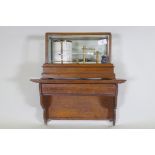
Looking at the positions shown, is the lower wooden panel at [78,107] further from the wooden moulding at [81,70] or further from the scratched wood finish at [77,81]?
the wooden moulding at [81,70]

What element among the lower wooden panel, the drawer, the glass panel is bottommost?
the lower wooden panel

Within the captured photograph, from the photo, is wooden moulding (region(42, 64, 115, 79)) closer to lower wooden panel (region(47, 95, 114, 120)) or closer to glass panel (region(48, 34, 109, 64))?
glass panel (region(48, 34, 109, 64))

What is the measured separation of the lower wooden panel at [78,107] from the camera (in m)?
2.23

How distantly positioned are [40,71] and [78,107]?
360mm

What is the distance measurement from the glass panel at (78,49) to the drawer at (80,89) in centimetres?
16

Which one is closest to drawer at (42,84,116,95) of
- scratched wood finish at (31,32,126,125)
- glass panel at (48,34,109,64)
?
scratched wood finish at (31,32,126,125)

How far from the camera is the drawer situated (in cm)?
203

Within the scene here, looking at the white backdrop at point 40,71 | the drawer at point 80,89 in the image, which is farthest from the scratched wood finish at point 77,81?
the white backdrop at point 40,71

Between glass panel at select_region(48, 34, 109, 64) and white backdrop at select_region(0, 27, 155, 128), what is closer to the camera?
glass panel at select_region(48, 34, 109, 64)

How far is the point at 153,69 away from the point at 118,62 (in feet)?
0.80

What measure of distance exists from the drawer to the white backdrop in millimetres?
228

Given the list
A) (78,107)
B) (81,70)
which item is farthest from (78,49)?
(78,107)

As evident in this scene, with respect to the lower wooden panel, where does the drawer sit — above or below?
above
